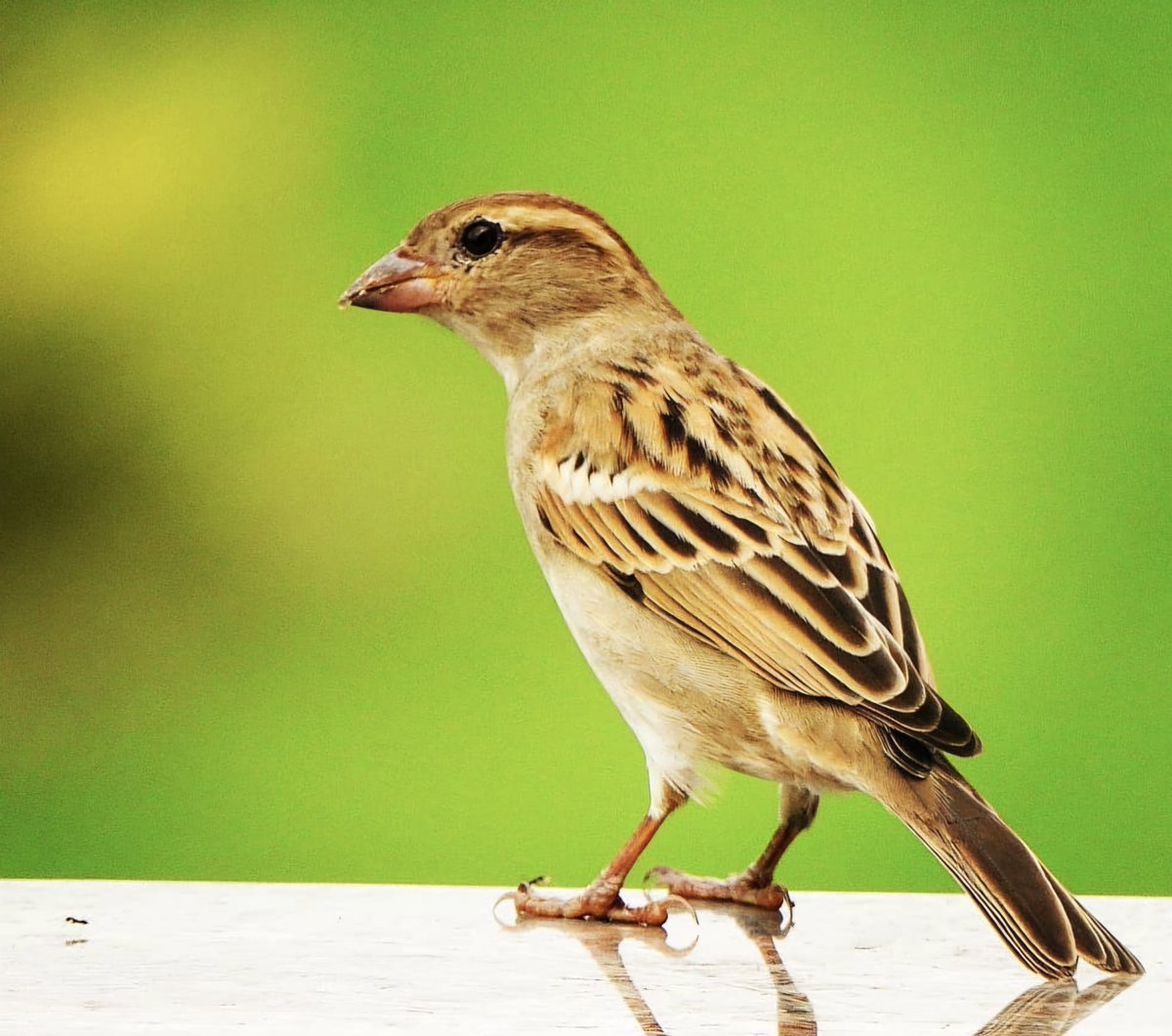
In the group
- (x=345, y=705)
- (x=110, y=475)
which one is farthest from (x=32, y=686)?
(x=345, y=705)

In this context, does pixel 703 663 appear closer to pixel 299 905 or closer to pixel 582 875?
pixel 299 905

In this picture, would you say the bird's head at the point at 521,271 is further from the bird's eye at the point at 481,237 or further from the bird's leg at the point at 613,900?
the bird's leg at the point at 613,900

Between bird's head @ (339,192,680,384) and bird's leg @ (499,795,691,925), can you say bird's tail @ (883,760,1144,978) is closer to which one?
bird's leg @ (499,795,691,925)

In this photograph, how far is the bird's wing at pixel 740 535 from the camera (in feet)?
7.61

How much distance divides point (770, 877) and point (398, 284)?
952mm

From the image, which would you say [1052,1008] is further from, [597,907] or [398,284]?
[398,284]

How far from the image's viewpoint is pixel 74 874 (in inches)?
193

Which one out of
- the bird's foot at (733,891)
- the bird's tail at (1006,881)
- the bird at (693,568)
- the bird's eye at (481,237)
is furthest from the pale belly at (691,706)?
the bird's eye at (481,237)

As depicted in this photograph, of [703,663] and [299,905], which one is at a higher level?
[703,663]

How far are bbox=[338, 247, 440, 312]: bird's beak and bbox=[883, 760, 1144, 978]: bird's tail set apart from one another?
1.02m

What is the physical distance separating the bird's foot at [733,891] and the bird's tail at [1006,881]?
47cm

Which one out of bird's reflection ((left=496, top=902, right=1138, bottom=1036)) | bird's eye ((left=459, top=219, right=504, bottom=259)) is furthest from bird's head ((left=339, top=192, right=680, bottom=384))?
bird's reflection ((left=496, top=902, right=1138, bottom=1036))

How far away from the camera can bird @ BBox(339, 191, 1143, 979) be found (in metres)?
2.25

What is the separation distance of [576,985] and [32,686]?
11.3ft
